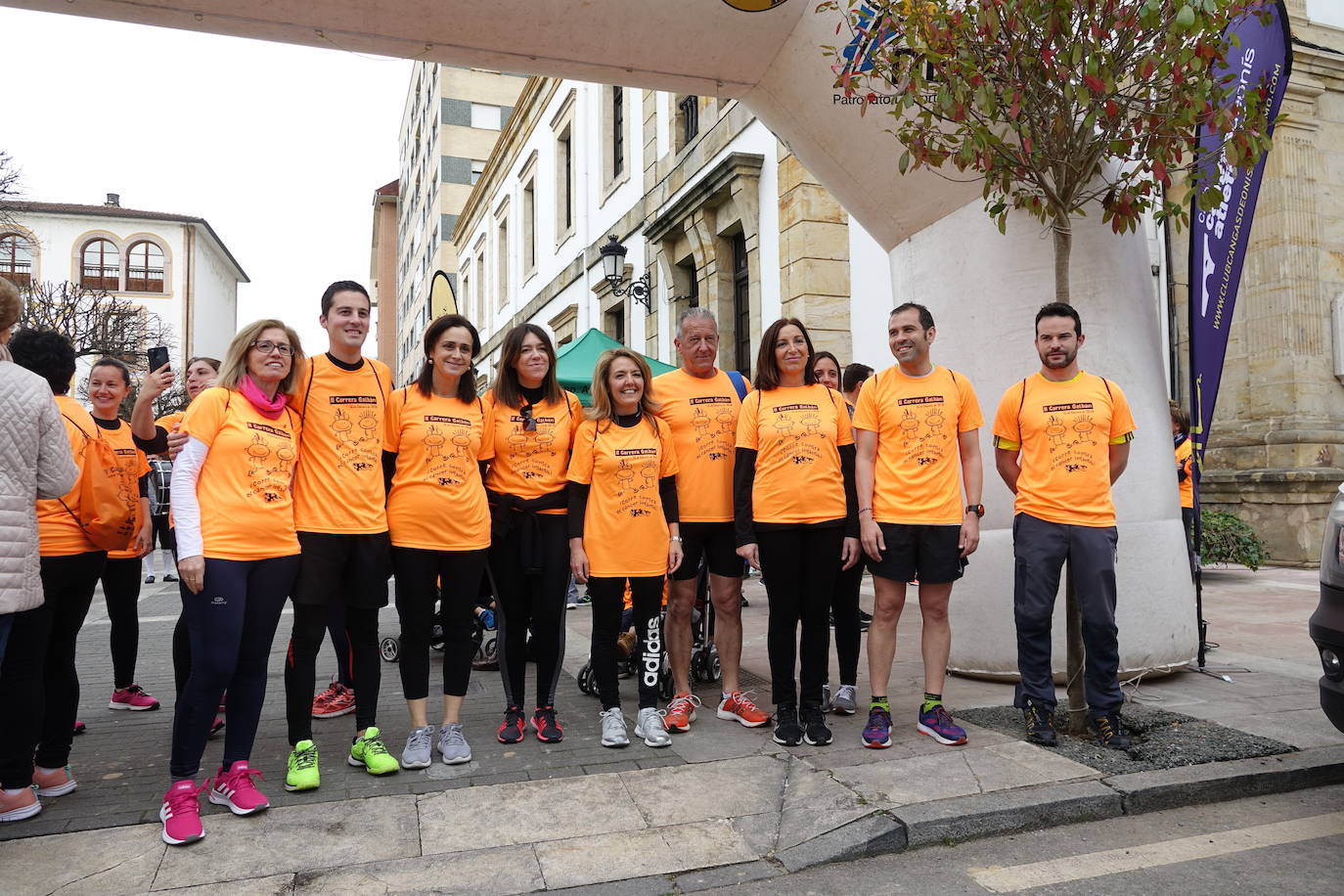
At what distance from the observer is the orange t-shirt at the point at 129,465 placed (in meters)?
4.55

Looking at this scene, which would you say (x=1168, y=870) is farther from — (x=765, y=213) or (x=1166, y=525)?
(x=765, y=213)

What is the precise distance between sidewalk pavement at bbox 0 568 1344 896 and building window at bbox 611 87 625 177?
51.3ft

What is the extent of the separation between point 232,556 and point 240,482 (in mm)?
276

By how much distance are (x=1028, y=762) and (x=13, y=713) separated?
4000 millimetres

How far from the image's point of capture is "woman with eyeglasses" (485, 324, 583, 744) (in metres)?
4.32

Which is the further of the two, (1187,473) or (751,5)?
(1187,473)

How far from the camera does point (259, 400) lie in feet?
11.9

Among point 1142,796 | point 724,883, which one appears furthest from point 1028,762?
point 724,883

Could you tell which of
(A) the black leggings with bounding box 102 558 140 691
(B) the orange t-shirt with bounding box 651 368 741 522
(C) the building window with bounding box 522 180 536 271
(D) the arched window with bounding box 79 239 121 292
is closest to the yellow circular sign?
(B) the orange t-shirt with bounding box 651 368 741 522

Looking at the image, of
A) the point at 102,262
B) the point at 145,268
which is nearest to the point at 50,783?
the point at 145,268

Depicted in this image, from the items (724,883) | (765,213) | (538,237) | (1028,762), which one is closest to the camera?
(724,883)

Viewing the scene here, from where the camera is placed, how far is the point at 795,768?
391 centimetres

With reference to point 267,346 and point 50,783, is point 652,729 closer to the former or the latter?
point 267,346

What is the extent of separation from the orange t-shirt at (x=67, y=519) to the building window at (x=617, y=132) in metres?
15.8
